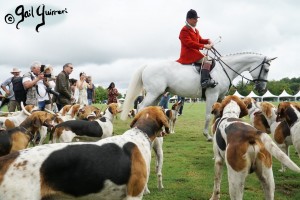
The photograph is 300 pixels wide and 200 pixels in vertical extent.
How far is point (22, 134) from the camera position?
608 centimetres

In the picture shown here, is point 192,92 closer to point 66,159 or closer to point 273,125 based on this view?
point 273,125

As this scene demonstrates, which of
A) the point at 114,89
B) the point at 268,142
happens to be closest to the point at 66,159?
the point at 268,142

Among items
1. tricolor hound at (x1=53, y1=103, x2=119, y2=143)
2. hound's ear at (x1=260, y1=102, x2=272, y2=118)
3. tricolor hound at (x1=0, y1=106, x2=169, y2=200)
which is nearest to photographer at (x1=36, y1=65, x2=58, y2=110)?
tricolor hound at (x1=53, y1=103, x2=119, y2=143)

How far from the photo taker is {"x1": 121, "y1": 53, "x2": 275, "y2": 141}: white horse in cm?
1021

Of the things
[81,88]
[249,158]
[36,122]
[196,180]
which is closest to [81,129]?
[36,122]

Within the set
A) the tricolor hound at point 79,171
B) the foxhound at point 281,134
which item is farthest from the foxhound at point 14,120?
the foxhound at point 281,134

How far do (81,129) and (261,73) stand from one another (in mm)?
5702

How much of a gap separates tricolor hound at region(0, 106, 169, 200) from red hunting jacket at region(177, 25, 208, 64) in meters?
6.58

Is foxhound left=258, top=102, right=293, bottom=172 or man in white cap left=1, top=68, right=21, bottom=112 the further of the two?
man in white cap left=1, top=68, right=21, bottom=112

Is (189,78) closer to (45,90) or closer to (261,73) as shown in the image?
(261,73)

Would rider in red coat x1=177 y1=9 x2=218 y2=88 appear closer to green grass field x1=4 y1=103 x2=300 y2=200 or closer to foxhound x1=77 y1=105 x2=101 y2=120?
green grass field x1=4 y1=103 x2=300 y2=200

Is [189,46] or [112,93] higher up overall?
[189,46]

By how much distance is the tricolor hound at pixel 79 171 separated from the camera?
3.02m

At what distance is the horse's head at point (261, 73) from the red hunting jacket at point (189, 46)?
5.60 ft
